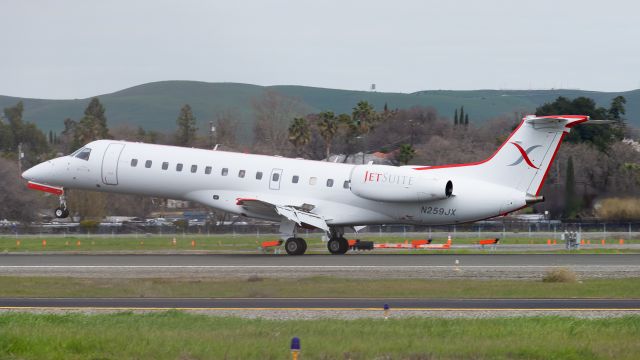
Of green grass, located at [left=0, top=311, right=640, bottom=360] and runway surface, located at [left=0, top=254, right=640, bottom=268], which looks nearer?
green grass, located at [left=0, top=311, right=640, bottom=360]

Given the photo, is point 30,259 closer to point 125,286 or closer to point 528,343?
point 125,286

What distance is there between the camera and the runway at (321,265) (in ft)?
93.2

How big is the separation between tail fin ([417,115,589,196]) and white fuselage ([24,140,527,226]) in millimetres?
360

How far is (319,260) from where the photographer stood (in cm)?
3334

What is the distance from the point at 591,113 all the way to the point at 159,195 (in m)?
43.9

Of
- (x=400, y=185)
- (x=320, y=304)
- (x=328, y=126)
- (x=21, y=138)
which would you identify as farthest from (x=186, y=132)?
(x=320, y=304)

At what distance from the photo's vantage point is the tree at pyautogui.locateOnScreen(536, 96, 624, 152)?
204 ft

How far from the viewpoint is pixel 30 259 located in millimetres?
33938

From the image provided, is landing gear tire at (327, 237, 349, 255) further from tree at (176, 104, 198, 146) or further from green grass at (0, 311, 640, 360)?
tree at (176, 104, 198, 146)

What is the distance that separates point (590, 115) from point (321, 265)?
46724mm

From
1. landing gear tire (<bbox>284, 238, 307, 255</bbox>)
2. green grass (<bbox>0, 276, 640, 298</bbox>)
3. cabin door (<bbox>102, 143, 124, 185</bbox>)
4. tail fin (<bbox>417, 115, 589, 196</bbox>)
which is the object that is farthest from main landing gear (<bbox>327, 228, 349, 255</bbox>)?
green grass (<bbox>0, 276, 640, 298</bbox>)

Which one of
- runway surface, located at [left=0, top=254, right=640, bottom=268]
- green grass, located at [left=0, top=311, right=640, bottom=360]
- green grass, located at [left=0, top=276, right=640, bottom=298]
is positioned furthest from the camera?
runway surface, located at [left=0, top=254, right=640, bottom=268]

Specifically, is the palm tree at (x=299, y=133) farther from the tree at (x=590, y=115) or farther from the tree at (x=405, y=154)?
the tree at (x=590, y=115)

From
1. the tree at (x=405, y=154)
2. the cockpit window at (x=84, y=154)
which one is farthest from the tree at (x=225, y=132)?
the cockpit window at (x=84, y=154)
